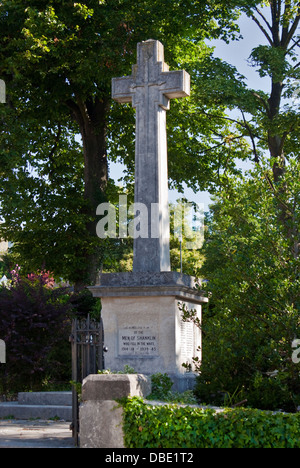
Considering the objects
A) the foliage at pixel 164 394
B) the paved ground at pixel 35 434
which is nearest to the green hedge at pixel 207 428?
the foliage at pixel 164 394

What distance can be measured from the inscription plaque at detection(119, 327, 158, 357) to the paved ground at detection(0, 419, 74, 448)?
1.53 meters

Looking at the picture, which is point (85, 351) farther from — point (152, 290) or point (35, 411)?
point (35, 411)

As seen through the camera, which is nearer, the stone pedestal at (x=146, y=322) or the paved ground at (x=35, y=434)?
the paved ground at (x=35, y=434)

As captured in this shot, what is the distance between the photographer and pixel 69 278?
21375 millimetres

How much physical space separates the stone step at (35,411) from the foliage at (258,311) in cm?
345

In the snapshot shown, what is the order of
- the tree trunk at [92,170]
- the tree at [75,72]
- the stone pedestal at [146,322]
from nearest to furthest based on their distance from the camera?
the stone pedestal at [146,322] → the tree at [75,72] → the tree trunk at [92,170]

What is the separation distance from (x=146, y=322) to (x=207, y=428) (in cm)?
444

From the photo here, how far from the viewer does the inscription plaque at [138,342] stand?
11.0m

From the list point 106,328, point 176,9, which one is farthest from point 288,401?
point 176,9

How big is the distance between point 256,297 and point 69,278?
528 inches

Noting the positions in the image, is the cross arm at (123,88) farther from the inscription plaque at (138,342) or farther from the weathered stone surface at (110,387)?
the weathered stone surface at (110,387)

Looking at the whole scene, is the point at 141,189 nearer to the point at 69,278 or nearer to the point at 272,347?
the point at 272,347

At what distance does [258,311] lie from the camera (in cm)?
873

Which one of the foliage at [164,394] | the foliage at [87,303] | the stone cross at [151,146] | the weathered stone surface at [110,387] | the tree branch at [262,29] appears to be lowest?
the foliage at [164,394]
